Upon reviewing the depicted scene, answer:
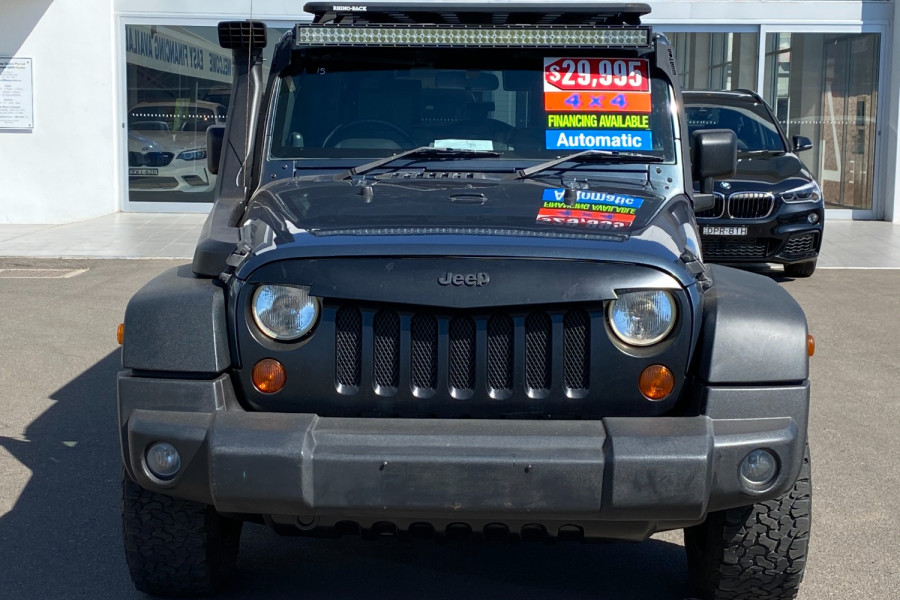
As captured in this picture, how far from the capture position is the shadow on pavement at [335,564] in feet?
12.7

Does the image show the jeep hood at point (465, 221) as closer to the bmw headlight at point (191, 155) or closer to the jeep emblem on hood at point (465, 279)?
the jeep emblem on hood at point (465, 279)

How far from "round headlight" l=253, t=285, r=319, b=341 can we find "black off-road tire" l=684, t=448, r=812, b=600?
4.47 ft

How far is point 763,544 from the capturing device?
342 cm

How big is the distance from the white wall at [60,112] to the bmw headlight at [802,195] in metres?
9.70

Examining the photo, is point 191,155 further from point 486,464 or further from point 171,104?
point 486,464

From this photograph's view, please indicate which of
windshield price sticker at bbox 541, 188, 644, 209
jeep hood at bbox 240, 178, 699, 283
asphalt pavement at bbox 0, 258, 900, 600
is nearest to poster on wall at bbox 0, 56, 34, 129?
asphalt pavement at bbox 0, 258, 900, 600

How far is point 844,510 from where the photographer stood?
4.68m

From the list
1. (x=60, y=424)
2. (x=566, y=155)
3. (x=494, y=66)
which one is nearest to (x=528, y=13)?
(x=494, y=66)

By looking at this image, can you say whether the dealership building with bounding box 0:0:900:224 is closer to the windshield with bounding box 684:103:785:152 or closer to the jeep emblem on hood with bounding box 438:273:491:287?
the windshield with bounding box 684:103:785:152

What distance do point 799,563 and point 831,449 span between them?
2260 millimetres

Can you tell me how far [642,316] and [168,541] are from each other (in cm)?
161

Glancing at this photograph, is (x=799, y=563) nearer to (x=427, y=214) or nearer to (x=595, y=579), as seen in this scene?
(x=595, y=579)

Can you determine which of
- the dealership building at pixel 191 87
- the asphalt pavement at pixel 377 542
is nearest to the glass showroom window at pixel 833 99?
the dealership building at pixel 191 87

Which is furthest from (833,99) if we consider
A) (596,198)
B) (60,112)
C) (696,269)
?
(696,269)
